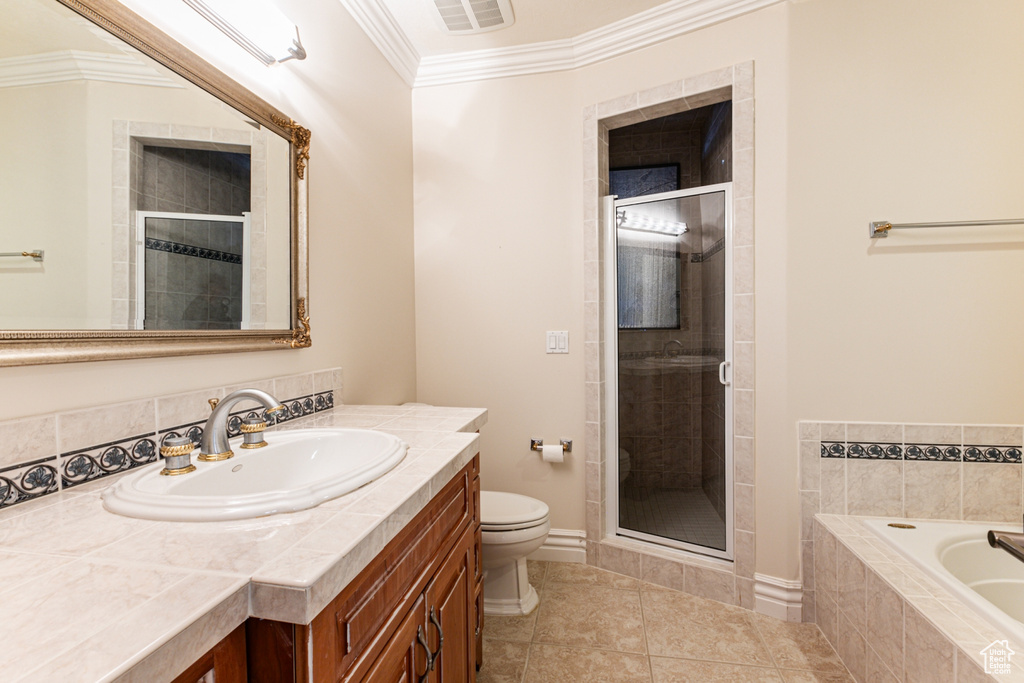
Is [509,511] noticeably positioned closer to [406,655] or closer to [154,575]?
[406,655]

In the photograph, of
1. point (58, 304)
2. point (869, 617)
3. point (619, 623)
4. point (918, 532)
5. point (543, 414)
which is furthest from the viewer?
point (543, 414)

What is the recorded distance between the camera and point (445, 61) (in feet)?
7.94

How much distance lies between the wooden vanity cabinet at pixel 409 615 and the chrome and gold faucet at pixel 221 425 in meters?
0.38

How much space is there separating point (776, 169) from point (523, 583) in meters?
1.93

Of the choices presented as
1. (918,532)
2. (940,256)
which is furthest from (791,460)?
(940,256)

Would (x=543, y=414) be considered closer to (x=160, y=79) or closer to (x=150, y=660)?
(x=160, y=79)

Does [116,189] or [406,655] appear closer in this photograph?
[406,655]

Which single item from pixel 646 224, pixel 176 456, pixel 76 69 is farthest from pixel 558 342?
pixel 76 69

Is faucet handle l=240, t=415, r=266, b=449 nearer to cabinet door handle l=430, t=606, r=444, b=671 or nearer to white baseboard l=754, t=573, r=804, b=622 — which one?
cabinet door handle l=430, t=606, r=444, b=671

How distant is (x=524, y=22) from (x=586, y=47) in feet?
1.04

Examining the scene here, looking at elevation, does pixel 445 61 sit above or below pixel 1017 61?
above

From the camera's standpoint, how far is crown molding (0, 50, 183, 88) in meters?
0.83

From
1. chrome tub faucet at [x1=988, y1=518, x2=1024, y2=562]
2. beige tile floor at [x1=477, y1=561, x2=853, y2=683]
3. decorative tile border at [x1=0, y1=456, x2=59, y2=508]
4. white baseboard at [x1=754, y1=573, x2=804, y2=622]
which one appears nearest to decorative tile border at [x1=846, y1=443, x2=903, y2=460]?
chrome tub faucet at [x1=988, y1=518, x2=1024, y2=562]

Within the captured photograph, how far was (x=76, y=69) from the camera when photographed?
93 cm
